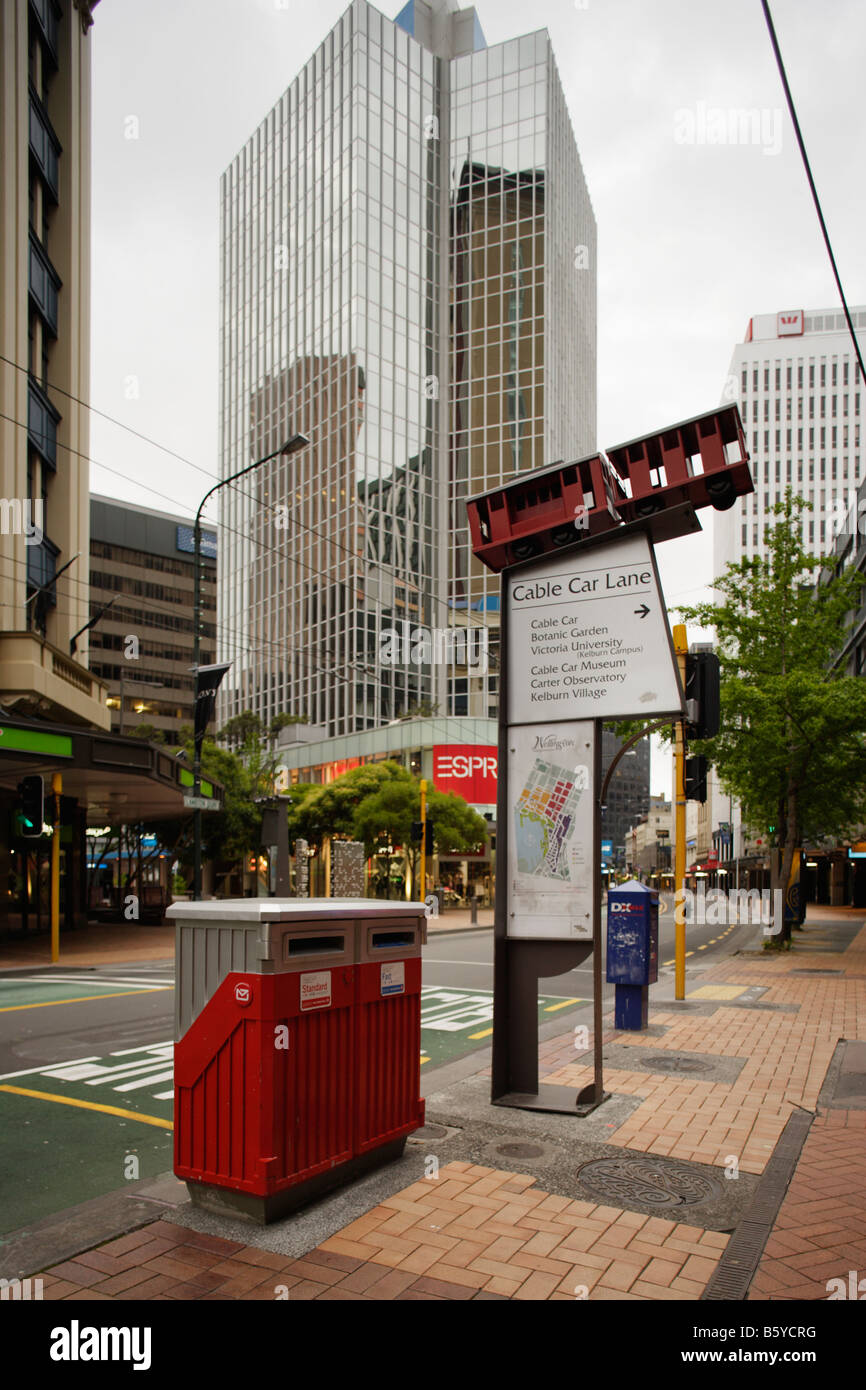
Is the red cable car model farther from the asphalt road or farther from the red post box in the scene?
the asphalt road

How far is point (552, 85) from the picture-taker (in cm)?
8044

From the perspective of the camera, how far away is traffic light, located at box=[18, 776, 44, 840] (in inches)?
677

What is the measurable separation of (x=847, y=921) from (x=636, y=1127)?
34.6m

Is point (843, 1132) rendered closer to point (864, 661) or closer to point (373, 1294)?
point (373, 1294)

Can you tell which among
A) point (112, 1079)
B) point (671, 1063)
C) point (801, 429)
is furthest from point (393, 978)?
point (801, 429)

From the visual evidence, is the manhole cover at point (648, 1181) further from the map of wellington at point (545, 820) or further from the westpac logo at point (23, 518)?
the westpac logo at point (23, 518)

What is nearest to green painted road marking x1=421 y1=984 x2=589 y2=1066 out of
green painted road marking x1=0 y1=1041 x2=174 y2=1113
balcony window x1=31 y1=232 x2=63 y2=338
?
green painted road marking x1=0 y1=1041 x2=174 y2=1113

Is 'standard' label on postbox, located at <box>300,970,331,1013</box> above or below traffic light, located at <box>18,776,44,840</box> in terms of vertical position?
below

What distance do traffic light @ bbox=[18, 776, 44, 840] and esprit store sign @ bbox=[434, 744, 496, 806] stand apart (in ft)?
114

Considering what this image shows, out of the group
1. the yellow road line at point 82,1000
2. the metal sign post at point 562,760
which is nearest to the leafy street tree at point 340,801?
the yellow road line at point 82,1000

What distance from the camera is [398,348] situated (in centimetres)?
7550

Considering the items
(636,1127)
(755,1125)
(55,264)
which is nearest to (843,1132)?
(755,1125)

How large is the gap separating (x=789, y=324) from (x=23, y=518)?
130368 millimetres

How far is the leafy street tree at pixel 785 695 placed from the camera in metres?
20.9
